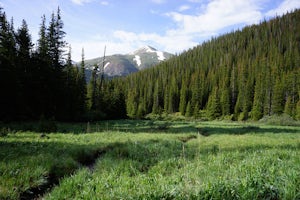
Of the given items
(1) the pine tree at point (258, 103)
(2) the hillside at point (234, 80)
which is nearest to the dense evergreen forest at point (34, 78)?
(2) the hillside at point (234, 80)

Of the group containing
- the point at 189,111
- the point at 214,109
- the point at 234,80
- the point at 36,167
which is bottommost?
the point at 36,167

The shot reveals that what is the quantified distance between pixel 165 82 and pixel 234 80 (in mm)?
34187

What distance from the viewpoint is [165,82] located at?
101312 mm

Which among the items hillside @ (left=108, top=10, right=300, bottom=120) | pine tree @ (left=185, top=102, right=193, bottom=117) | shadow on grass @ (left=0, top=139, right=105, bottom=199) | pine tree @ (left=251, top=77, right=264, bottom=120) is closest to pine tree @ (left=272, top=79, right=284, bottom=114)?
hillside @ (left=108, top=10, right=300, bottom=120)

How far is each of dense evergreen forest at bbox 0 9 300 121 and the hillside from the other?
0.28 metres

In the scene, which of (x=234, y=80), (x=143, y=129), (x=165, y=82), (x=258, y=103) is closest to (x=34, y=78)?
(x=143, y=129)

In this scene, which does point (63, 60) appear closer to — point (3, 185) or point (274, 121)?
point (3, 185)

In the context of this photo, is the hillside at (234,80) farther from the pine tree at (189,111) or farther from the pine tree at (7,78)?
the pine tree at (7,78)

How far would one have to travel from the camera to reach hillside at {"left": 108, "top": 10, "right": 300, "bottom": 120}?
6272 cm

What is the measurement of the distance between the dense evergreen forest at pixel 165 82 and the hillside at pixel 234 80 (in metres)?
0.28

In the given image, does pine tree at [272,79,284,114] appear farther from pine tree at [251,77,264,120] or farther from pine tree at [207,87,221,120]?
pine tree at [207,87,221,120]

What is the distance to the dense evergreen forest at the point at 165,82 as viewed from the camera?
84.2 ft

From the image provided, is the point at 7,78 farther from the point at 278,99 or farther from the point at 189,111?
the point at 278,99

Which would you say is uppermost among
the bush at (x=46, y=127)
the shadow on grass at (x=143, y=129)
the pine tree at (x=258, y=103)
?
the pine tree at (x=258, y=103)
